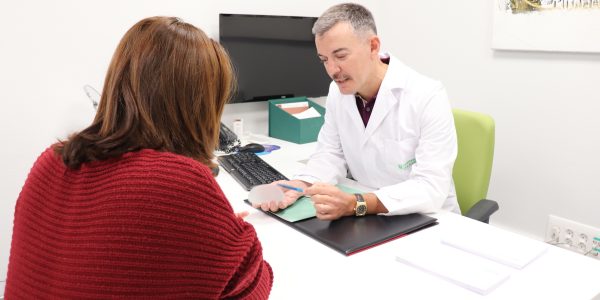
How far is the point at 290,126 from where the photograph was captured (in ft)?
8.00

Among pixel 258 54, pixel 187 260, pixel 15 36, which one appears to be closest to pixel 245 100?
pixel 258 54

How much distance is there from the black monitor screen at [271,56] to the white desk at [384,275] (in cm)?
130

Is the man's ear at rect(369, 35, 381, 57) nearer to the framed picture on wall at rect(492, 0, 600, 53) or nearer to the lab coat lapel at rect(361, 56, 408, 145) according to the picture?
the lab coat lapel at rect(361, 56, 408, 145)

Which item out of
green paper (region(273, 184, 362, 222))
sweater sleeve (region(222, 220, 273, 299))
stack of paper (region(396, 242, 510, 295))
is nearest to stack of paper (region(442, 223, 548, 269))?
stack of paper (region(396, 242, 510, 295))

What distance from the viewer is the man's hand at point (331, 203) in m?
1.29

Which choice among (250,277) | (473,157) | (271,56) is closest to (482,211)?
(473,157)

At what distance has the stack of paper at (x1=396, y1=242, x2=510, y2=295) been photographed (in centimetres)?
99

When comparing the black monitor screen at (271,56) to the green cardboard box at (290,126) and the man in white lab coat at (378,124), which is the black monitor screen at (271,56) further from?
the man in white lab coat at (378,124)

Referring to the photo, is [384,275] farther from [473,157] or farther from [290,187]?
[473,157]

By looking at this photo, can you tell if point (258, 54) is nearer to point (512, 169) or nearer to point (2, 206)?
point (2, 206)

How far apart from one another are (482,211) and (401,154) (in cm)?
33

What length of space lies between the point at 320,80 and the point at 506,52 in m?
1.00

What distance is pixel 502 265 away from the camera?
3.57 feet

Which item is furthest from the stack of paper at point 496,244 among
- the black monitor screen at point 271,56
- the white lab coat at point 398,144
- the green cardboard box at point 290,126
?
A: the black monitor screen at point 271,56
